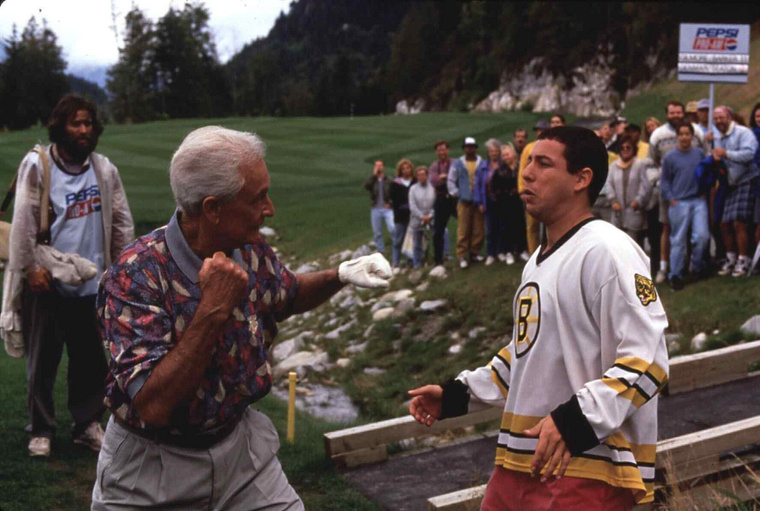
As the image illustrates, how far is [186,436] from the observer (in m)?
2.96

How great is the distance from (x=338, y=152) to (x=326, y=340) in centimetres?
2642

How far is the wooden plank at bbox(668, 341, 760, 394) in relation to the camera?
756 centimetres

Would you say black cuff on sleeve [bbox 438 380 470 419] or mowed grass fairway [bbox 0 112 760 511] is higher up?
black cuff on sleeve [bbox 438 380 470 419]

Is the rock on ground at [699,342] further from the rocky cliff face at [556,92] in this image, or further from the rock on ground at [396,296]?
the rocky cliff face at [556,92]

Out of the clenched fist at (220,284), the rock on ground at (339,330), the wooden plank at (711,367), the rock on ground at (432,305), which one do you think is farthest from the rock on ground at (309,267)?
the clenched fist at (220,284)

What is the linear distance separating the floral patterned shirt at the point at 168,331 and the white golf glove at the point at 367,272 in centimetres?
41

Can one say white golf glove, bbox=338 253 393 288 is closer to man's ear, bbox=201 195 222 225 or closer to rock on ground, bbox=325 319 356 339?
man's ear, bbox=201 195 222 225

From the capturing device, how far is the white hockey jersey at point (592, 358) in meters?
2.79

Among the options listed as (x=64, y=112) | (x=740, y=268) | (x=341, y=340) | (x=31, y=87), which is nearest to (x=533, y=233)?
(x=740, y=268)

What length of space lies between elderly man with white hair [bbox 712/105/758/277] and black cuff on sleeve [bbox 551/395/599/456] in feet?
27.9

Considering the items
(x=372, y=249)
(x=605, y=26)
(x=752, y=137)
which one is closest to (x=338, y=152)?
(x=372, y=249)

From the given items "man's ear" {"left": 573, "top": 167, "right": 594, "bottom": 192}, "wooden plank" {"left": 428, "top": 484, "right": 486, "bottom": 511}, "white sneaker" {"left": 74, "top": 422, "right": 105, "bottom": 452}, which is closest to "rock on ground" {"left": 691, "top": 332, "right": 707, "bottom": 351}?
"wooden plank" {"left": 428, "top": 484, "right": 486, "bottom": 511}

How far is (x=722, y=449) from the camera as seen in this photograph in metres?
5.25

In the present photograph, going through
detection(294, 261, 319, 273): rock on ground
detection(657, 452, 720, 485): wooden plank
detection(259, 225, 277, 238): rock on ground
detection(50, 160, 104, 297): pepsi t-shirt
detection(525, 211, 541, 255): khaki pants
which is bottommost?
detection(259, 225, 277, 238): rock on ground
